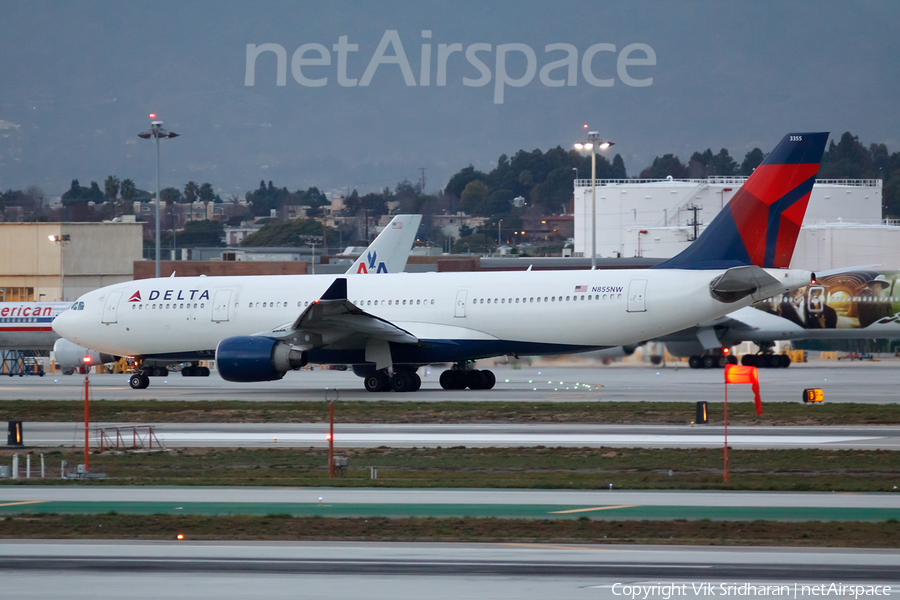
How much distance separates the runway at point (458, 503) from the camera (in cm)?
1230

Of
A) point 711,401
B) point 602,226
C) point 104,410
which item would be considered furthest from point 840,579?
point 602,226

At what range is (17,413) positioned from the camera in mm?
25219

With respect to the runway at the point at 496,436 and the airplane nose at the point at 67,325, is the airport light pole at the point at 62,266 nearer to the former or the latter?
the airplane nose at the point at 67,325

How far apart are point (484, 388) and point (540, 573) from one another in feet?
69.3

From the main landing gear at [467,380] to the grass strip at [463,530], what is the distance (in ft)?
60.3

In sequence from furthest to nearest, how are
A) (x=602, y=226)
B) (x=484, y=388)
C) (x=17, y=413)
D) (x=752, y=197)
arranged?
(x=602, y=226), (x=484, y=388), (x=752, y=197), (x=17, y=413)

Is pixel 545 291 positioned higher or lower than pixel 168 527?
higher

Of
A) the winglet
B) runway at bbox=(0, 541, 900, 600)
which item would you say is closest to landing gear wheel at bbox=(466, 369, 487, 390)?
the winglet

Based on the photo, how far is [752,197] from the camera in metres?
27.1

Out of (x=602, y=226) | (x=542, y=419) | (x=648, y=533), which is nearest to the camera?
(x=648, y=533)

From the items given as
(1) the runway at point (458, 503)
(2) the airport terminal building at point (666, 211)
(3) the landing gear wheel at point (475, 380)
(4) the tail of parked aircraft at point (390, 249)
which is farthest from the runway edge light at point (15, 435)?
(2) the airport terminal building at point (666, 211)

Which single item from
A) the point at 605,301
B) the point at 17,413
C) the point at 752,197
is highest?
the point at 752,197

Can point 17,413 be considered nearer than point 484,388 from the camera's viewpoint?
Yes

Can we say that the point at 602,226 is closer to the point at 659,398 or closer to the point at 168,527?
the point at 659,398
